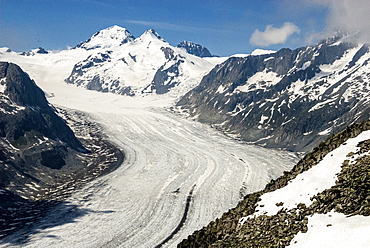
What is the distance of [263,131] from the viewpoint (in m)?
152

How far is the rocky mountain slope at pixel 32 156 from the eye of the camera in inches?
2719

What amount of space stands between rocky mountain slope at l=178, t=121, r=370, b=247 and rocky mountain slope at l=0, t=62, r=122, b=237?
4536cm

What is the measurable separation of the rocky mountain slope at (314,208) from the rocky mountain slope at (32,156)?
45.4m

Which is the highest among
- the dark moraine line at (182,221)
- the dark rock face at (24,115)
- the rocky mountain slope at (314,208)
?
the dark rock face at (24,115)

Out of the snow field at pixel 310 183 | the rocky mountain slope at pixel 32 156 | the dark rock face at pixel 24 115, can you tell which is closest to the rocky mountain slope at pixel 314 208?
the snow field at pixel 310 183

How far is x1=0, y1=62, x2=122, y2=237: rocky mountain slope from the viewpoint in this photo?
2719 inches

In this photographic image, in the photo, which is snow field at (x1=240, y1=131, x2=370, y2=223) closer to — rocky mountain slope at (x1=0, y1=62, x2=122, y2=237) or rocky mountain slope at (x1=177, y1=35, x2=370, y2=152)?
rocky mountain slope at (x1=0, y1=62, x2=122, y2=237)

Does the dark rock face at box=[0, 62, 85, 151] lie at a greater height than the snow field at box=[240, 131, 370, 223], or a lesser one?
greater

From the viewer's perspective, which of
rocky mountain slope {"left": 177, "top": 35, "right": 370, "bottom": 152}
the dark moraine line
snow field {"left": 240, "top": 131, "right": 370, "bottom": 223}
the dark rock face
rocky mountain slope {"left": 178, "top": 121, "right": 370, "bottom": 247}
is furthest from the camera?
rocky mountain slope {"left": 177, "top": 35, "right": 370, "bottom": 152}

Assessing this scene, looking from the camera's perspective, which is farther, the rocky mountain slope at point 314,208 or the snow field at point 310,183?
the snow field at point 310,183

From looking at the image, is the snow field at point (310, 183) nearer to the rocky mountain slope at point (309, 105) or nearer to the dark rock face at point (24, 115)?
the dark rock face at point (24, 115)

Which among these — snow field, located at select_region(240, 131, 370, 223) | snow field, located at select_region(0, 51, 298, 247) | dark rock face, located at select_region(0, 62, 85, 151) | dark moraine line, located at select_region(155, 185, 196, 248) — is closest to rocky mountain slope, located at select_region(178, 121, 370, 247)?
snow field, located at select_region(240, 131, 370, 223)

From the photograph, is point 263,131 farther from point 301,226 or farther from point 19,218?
point 301,226

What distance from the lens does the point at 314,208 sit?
25828 millimetres
